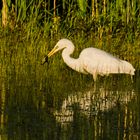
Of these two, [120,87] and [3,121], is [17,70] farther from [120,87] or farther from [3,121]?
[3,121]

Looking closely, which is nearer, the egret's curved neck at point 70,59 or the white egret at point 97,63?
the white egret at point 97,63

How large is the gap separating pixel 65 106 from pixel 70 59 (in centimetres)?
293

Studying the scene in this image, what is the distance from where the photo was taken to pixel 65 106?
7277 millimetres

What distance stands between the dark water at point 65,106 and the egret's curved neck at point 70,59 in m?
0.12

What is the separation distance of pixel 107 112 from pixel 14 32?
4.56m

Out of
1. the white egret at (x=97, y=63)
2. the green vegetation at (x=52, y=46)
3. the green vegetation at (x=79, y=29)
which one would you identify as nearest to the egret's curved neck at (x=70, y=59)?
the white egret at (x=97, y=63)

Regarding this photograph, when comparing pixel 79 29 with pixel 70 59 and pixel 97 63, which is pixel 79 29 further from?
pixel 97 63

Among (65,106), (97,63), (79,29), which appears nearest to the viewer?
(65,106)

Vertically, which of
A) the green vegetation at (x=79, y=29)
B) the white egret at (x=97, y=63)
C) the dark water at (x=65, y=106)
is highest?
the green vegetation at (x=79, y=29)

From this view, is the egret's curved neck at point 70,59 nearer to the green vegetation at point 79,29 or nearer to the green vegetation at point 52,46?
the green vegetation at point 52,46

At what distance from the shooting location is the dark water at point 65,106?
19.8 ft

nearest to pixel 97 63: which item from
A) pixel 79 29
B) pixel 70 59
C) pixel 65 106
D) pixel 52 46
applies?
pixel 70 59

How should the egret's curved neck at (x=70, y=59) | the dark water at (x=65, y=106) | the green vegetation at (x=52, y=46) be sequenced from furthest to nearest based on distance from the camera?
the egret's curved neck at (x=70, y=59), the green vegetation at (x=52, y=46), the dark water at (x=65, y=106)

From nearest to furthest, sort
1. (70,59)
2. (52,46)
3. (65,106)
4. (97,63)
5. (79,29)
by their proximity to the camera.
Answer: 1. (65,106)
2. (97,63)
3. (70,59)
4. (52,46)
5. (79,29)
